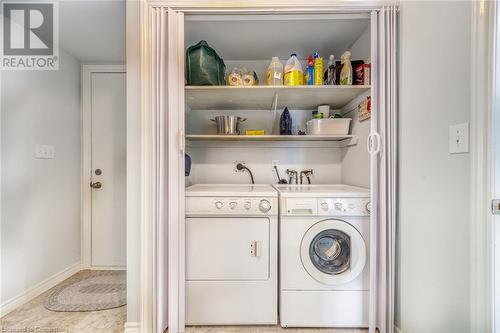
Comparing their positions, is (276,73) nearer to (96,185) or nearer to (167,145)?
(167,145)

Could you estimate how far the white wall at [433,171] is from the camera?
1.01 meters

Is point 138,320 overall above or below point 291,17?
below

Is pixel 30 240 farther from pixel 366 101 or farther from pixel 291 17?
pixel 366 101

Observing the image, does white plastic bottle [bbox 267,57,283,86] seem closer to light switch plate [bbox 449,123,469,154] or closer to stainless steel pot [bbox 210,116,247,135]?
stainless steel pot [bbox 210,116,247,135]

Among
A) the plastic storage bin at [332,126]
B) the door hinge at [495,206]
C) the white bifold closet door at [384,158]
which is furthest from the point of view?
the plastic storage bin at [332,126]

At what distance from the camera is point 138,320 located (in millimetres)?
1526

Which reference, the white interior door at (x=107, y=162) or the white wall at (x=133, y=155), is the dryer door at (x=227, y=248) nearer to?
the white wall at (x=133, y=155)

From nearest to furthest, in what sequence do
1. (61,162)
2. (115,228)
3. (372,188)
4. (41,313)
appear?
1. (372,188)
2. (41,313)
3. (61,162)
4. (115,228)

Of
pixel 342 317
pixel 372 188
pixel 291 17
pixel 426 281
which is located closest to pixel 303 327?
pixel 342 317

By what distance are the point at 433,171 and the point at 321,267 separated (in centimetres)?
89

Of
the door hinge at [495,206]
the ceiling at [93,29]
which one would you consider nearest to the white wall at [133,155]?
the ceiling at [93,29]

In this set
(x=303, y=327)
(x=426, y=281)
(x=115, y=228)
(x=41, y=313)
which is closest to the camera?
(x=426, y=281)

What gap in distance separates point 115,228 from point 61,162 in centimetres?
87

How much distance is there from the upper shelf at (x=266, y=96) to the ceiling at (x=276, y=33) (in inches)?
18.3
